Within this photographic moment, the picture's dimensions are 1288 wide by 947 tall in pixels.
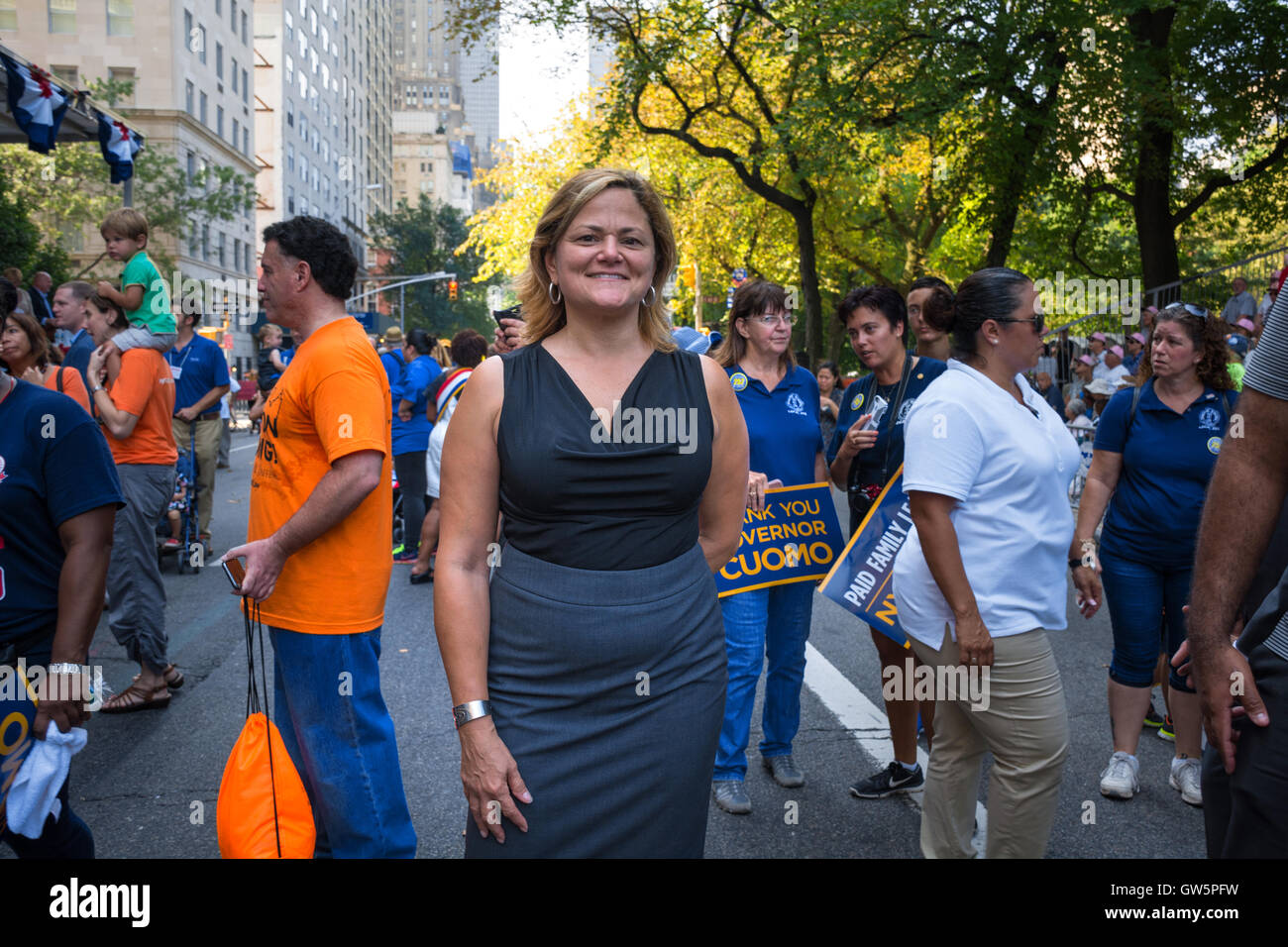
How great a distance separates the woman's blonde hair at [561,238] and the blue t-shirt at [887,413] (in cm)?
217

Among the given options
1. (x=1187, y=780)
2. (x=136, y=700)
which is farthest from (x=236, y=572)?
(x=1187, y=780)

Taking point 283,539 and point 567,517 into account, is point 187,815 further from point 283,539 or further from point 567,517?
point 567,517

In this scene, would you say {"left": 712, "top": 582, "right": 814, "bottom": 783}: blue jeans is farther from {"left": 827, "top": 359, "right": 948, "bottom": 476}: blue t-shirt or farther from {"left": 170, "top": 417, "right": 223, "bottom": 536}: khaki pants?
{"left": 170, "top": 417, "right": 223, "bottom": 536}: khaki pants

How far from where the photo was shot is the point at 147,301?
6.41m

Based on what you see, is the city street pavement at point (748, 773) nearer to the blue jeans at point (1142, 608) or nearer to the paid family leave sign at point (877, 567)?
the blue jeans at point (1142, 608)

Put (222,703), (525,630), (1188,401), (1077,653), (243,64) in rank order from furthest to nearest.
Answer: (243,64) → (1077,653) → (222,703) → (1188,401) → (525,630)

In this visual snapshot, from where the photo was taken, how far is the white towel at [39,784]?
8.95ft

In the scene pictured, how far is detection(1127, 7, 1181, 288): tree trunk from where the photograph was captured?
15.6 m

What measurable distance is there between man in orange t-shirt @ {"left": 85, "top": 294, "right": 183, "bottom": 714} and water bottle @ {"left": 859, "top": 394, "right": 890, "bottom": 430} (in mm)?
3674

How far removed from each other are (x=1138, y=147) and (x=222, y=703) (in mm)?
16513

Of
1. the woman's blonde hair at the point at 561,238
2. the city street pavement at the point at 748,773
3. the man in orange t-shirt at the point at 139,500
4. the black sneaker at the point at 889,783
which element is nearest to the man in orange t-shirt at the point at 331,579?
the city street pavement at the point at 748,773

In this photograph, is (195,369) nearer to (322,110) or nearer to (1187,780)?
(1187,780)

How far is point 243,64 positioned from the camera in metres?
61.9

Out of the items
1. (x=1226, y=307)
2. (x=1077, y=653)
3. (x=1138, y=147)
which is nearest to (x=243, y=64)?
(x=1138, y=147)
